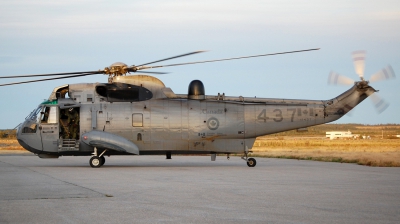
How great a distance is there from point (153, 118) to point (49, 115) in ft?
16.4

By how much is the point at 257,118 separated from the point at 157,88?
16.9 ft

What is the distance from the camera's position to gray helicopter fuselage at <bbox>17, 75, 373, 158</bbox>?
28.5 m

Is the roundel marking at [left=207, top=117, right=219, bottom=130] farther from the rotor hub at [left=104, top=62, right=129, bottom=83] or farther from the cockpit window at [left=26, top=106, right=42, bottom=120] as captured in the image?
the cockpit window at [left=26, top=106, right=42, bottom=120]

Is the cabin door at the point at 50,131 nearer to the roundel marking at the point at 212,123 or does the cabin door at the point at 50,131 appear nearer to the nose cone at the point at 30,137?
the nose cone at the point at 30,137

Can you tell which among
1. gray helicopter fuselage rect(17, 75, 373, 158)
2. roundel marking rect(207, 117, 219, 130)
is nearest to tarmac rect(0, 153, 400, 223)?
gray helicopter fuselage rect(17, 75, 373, 158)

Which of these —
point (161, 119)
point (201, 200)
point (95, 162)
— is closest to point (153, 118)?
point (161, 119)

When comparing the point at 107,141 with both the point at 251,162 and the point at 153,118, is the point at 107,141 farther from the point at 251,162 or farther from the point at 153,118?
the point at 251,162

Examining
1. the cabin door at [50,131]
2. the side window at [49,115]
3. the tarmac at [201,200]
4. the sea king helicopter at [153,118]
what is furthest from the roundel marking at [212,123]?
the tarmac at [201,200]

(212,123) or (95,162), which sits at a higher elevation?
(212,123)

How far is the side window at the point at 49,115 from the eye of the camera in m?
28.6

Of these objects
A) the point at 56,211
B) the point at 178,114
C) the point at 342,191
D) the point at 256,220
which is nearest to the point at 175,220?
the point at 256,220

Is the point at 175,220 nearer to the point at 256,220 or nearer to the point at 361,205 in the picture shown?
the point at 256,220

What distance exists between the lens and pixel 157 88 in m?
29.3

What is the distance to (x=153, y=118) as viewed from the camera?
28.8m
